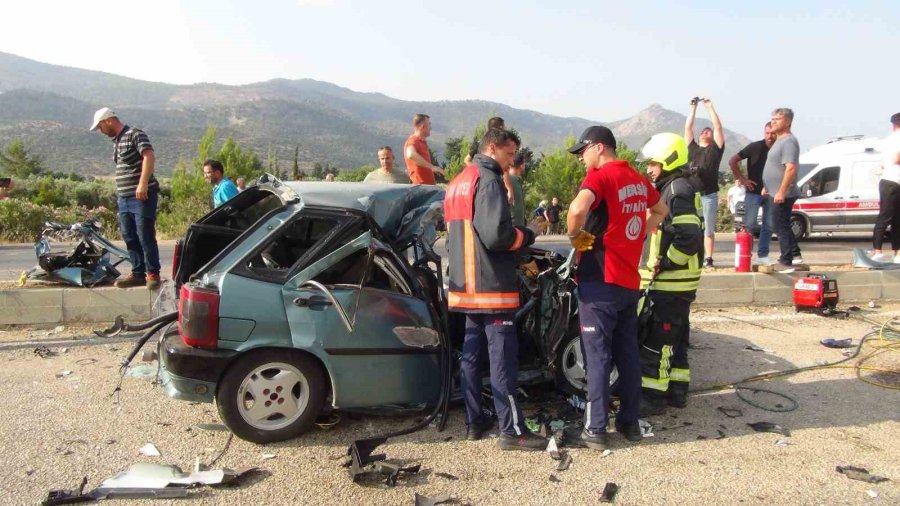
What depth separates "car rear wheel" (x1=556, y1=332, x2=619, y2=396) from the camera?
14.8ft

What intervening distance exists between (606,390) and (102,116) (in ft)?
18.0

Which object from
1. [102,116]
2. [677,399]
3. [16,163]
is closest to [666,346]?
[677,399]

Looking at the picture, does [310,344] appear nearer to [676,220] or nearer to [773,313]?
[676,220]

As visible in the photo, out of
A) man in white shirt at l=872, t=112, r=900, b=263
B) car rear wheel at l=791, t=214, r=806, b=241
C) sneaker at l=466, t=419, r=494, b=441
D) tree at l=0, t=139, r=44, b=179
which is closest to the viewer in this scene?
sneaker at l=466, t=419, r=494, b=441

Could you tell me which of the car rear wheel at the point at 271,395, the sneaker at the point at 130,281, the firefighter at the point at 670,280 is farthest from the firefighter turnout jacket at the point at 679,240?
the sneaker at the point at 130,281

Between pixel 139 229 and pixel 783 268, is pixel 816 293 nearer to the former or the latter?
pixel 783 268

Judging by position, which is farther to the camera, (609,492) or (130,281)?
(130,281)

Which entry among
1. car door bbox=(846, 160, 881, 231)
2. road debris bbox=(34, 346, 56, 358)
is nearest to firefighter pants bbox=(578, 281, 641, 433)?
road debris bbox=(34, 346, 56, 358)

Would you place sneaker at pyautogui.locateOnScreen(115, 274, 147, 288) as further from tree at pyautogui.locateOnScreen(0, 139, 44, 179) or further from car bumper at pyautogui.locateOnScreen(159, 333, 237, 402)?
tree at pyautogui.locateOnScreen(0, 139, 44, 179)

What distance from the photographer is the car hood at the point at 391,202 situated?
13.4ft

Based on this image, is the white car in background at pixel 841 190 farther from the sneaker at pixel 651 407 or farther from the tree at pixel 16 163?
the tree at pixel 16 163

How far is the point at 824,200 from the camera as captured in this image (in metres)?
14.3

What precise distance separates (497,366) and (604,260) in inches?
35.0

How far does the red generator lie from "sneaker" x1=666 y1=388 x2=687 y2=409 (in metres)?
3.45
